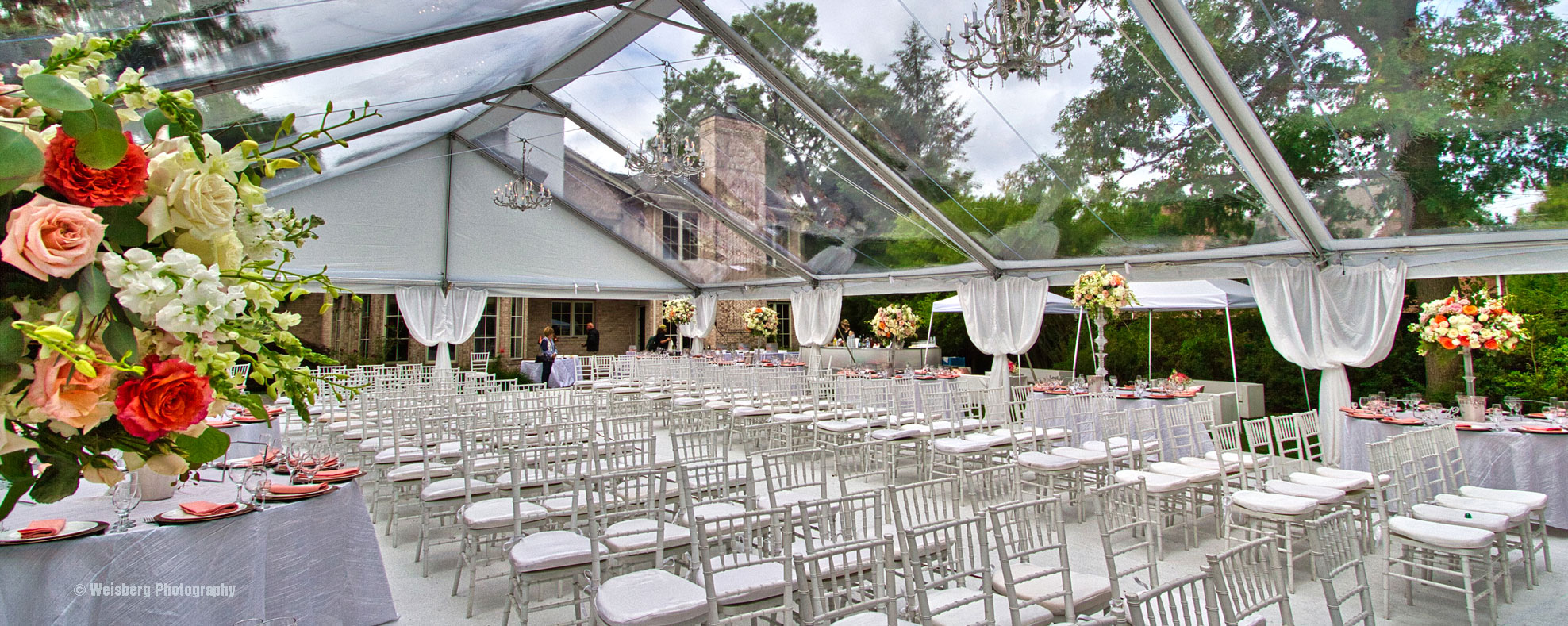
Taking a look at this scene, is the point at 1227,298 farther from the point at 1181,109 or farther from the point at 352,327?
the point at 352,327

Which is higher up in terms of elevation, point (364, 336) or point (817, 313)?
point (817, 313)

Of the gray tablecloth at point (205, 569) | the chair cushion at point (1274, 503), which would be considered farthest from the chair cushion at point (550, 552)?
the chair cushion at point (1274, 503)

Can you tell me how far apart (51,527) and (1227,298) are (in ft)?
34.2

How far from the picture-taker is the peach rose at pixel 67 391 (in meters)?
0.84

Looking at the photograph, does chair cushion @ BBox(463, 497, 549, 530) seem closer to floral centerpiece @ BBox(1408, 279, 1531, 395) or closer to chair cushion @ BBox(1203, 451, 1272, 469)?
chair cushion @ BBox(1203, 451, 1272, 469)

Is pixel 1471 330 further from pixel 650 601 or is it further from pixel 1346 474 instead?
pixel 650 601

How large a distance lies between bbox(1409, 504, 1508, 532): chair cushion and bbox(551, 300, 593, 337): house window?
1785 centimetres

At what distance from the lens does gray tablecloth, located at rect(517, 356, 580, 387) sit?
14383 mm

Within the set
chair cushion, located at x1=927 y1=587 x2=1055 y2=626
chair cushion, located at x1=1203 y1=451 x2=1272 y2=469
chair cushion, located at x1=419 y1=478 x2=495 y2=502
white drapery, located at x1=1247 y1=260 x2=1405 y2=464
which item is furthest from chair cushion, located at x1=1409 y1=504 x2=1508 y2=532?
chair cushion, located at x1=419 y1=478 x2=495 y2=502

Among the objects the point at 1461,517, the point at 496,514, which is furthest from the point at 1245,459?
the point at 496,514

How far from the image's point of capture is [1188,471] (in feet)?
17.0

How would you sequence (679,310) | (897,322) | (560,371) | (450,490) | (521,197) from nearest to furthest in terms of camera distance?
(450,490)
(521,197)
(897,322)
(560,371)
(679,310)

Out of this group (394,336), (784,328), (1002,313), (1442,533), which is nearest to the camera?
(1442,533)

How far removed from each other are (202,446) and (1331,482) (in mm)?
5893
